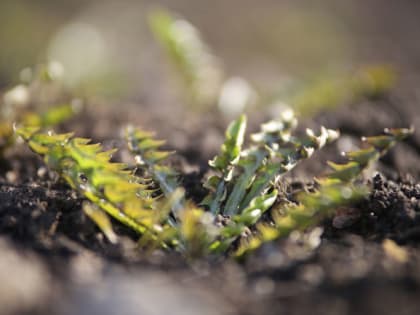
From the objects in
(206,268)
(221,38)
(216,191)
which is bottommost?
(206,268)

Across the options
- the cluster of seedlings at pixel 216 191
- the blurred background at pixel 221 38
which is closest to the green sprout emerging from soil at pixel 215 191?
the cluster of seedlings at pixel 216 191

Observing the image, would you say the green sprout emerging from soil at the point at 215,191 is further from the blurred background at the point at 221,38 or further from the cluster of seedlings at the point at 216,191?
the blurred background at the point at 221,38

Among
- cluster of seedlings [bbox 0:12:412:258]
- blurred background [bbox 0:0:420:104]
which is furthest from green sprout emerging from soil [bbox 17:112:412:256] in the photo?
blurred background [bbox 0:0:420:104]

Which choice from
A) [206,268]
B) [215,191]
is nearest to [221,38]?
[215,191]

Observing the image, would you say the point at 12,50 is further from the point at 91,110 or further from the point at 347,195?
the point at 347,195

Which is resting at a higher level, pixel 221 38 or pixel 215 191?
pixel 221 38

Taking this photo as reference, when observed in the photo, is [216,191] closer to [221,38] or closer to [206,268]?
[206,268]

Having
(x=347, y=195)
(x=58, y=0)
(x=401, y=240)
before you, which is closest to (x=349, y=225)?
(x=401, y=240)
